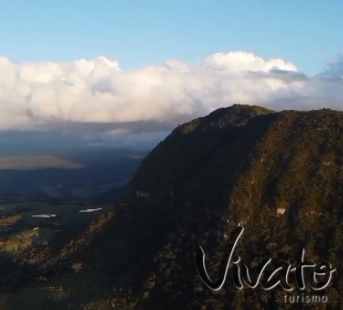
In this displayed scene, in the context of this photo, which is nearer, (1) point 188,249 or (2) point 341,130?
(1) point 188,249

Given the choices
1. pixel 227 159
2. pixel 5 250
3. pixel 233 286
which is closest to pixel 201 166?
pixel 227 159

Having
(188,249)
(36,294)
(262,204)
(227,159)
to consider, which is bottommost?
(36,294)

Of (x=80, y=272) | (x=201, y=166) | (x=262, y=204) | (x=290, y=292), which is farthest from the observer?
(x=201, y=166)

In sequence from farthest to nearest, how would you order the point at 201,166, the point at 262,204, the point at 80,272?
the point at 201,166
the point at 80,272
the point at 262,204

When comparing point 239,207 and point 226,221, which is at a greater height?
point 239,207

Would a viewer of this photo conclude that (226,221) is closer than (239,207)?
Yes

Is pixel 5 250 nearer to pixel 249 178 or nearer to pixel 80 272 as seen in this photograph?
pixel 80 272

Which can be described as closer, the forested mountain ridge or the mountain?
the mountain

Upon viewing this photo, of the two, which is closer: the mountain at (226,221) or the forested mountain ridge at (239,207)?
the mountain at (226,221)
